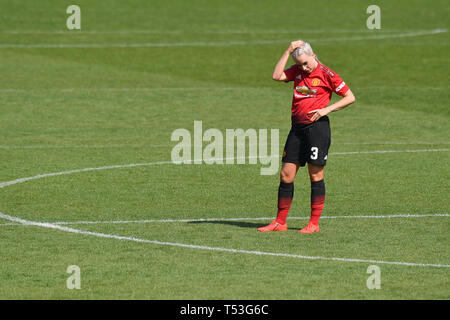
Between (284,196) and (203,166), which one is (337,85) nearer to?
(284,196)

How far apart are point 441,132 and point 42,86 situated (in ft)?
35.1

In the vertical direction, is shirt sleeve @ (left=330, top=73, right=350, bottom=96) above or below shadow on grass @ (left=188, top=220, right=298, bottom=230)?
above

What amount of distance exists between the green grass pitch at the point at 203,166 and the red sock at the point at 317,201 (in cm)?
23

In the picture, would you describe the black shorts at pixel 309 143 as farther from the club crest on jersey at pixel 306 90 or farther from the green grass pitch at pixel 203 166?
the green grass pitch at pixel 203 166

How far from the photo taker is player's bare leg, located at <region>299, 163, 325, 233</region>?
13430 millimetres

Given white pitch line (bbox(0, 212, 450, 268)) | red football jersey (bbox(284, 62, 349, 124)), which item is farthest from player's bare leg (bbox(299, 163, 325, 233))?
white pitch line (bbox(0, 212, 450, 268))

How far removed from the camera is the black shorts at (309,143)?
13.3 metres

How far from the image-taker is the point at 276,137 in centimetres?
2202

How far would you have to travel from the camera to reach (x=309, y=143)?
13305 mm

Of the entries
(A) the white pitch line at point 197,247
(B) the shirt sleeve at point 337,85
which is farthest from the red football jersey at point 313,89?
(A) the white pitch line at point 197,247

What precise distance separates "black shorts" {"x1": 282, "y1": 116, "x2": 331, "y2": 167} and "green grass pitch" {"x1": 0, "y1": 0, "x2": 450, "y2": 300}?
0.91 meters

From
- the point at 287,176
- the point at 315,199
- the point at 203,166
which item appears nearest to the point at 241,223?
the point at 287,176

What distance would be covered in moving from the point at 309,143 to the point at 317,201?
2.37ft

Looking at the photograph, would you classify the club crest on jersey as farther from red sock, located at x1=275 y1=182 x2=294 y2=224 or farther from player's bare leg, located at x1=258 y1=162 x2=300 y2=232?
red sock, located at x1=275 y1=182 x2=294 y2=224
